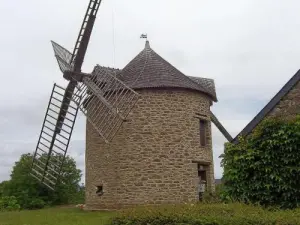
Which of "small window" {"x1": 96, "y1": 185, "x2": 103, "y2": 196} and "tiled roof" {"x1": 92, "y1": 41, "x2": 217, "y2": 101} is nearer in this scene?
"tiled roof" {"x1": 92, "y1": 41, "x2": 217, "y2": 101}

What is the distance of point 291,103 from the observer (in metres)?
10.5

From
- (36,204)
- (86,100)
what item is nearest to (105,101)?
(86,100)

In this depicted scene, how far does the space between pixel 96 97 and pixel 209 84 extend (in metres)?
5.83

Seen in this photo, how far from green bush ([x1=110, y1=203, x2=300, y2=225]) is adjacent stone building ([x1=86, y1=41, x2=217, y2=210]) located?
7574 millimetres

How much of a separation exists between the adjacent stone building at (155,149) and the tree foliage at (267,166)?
20.8 feet

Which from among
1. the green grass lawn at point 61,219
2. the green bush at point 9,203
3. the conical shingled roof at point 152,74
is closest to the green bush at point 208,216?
the green grass lawn at point 61,219

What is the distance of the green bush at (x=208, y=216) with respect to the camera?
25.0ft

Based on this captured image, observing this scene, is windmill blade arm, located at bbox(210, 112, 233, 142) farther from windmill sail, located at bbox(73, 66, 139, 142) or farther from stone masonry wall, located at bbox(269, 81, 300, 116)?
stone masonry wall, located at bbox(269, 81, 300, 116)

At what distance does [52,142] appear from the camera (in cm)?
1964

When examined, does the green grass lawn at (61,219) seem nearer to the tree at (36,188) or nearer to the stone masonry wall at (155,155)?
the stone masonry wall at (155,155)

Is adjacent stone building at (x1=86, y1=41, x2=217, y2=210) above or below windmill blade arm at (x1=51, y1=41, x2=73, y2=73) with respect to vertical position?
below

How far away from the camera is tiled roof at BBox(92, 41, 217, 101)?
17531 millimetres

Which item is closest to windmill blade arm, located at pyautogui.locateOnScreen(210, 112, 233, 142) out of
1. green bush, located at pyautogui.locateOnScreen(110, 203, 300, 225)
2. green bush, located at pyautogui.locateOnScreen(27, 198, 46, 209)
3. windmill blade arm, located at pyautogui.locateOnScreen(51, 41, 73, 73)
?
windmill blade arm, located at pyautogui.locateOnScreen(51, 41, 73, 73)

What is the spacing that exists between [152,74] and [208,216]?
10.6m
